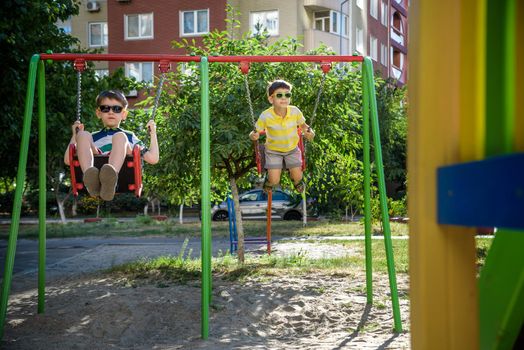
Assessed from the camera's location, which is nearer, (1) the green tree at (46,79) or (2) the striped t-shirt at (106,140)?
(2) the striped t-shirt at (106,140)

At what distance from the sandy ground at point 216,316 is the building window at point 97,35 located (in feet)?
77.3

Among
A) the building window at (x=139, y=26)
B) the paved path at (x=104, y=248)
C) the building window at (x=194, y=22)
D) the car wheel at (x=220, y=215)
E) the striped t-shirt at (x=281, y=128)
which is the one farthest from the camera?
the building window at (x=139, y=26)

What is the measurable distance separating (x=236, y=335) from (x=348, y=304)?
1.36 m

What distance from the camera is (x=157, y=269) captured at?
8.12 metres

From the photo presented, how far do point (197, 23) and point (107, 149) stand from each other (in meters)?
21.4

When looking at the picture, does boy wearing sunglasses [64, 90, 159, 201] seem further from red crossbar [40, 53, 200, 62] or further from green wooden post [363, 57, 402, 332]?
green wooden post [363, 57, 402, 332]

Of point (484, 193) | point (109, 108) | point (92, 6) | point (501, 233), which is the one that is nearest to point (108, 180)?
point (109, 108)

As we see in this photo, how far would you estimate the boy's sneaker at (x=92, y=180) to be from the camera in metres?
5.35

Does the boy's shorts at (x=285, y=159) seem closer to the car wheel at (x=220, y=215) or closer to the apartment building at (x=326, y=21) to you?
the apartment building at (x=326, y=21)

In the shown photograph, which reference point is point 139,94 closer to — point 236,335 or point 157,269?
point 157,269

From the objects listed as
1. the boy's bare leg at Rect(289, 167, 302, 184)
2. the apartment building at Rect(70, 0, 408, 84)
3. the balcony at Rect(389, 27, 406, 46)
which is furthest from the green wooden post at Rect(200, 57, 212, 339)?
the balcony at Rect(389, 27, 406, 46)

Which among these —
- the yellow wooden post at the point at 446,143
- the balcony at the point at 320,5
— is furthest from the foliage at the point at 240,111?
the balcony at the point at 320,5

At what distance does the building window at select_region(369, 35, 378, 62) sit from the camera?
31972 mm

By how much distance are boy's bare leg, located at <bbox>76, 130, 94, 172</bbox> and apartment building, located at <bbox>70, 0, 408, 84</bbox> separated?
18.2 metres
